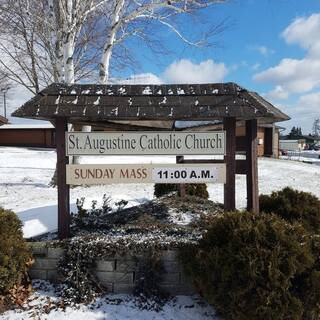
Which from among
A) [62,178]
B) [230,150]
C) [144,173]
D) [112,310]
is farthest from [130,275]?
[230,150]

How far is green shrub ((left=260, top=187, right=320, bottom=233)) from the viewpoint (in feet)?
17.5

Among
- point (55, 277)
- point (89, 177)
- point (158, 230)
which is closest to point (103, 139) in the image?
point (89, 177)

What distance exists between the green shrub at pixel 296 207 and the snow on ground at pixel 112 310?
76.8 inches

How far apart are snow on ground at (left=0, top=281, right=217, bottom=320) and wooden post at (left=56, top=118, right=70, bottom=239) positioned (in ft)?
2.88

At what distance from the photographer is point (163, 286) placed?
14.1 ft

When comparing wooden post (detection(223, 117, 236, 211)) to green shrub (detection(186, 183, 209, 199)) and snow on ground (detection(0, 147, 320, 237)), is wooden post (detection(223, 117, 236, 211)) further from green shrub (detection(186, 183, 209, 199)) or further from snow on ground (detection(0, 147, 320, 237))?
green shrub (detection(186, 183, 209, 199))

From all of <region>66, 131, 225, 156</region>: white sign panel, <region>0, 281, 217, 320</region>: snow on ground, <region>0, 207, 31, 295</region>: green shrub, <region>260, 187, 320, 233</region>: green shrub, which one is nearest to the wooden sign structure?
<region>66, 131, 225, 156</region>: white sign panel

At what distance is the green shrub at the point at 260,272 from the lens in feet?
11.4

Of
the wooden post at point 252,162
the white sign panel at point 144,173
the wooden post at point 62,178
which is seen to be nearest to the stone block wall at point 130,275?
the wooden post at point 62,178

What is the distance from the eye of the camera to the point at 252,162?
5207mm

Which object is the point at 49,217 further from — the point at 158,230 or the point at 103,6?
the point at 103,6

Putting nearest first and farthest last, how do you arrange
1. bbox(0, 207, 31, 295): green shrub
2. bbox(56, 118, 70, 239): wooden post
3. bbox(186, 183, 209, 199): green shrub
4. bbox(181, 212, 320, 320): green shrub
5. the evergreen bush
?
bbox(181, 212, 320, 320): green shrub, bbox(0, 207, 31, 295): green shrub, bbox(56, 118, 70, 239): wooden post, bbox(186, 183, 209, 199): green shrub, the evergreen bush

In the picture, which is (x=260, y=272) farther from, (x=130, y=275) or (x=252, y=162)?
(x=252, y=162)

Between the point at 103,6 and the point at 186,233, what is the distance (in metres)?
10.7
